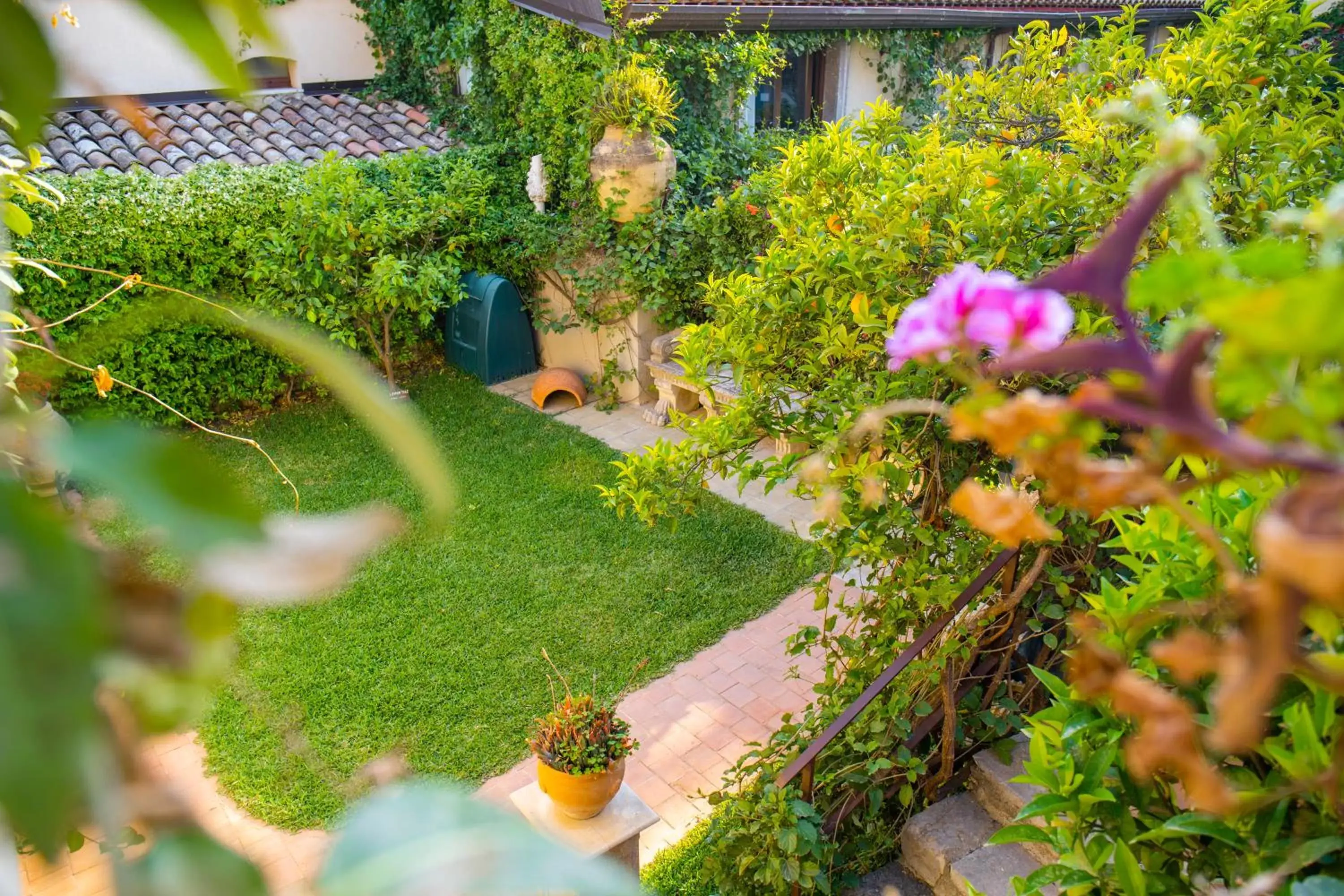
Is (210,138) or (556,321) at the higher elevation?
(210,138)

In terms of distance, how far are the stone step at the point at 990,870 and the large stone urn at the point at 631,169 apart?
6023 millimetres

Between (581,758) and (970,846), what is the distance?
1377 millimetres

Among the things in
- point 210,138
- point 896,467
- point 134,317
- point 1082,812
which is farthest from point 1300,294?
point 210,138

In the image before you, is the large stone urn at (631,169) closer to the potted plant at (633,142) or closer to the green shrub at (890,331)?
the potted plant at (633,142)

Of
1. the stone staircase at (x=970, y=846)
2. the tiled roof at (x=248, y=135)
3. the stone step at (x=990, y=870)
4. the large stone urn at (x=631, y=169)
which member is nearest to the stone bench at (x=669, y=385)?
the large stone urn at (x=631, y=169)

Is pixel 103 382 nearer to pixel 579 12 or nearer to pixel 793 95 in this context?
pixel 579 12

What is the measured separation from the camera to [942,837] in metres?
3.09

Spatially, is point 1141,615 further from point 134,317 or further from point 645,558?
point 645,558

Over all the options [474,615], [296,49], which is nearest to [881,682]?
[474,615]

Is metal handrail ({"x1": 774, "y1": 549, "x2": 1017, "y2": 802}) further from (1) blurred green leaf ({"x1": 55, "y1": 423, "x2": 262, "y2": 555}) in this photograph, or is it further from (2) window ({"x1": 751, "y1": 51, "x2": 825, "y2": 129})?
(2) window ({"x1": 751, "y1": 51, "x2": 825, "y2": 129})

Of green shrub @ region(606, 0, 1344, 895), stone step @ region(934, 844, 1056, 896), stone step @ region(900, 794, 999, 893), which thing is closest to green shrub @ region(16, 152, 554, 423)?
green shrub @ region(606, 0, 1344, 895)

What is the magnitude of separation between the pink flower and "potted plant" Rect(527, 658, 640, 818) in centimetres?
316

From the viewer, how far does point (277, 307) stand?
Result: 7480mm

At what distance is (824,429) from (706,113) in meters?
6.61
